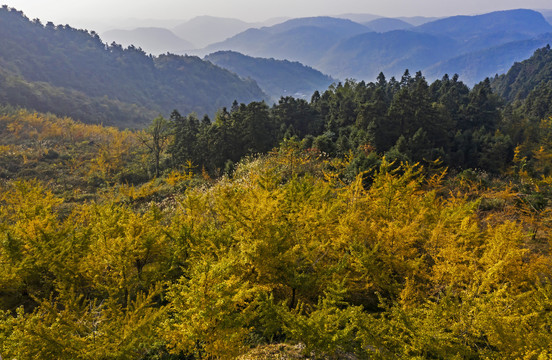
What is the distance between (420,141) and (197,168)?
95.0ft

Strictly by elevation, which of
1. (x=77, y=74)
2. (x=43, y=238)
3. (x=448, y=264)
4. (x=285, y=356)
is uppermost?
(x=77, y=74)

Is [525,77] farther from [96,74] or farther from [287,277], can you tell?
[96,74]

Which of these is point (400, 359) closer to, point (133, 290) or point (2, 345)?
point (2, 345)

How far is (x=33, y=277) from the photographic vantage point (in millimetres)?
12656

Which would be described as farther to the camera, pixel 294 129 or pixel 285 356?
pixel 294 129

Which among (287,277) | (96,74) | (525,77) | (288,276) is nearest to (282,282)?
(287,277)

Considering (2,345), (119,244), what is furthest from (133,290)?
(2,345)

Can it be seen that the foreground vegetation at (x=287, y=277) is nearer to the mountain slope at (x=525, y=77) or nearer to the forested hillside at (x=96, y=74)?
the mountain slope at (x=525, y=77)

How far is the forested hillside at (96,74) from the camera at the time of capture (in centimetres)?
11119

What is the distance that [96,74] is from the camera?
146 m

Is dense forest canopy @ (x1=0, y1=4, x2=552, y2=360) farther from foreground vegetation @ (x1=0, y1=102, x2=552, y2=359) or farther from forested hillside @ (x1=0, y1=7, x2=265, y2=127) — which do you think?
forested hillside @ (x1=0, y1=7, x2=265, y2=127)

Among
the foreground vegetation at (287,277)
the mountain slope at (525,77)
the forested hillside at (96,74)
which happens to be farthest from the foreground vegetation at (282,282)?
the forested hillside at (96,74)

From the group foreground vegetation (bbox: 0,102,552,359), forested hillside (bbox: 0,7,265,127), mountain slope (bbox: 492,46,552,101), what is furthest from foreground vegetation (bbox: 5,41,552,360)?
forested hillside (bbox: 0,7,265,127)

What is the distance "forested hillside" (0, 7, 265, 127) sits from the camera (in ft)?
365
